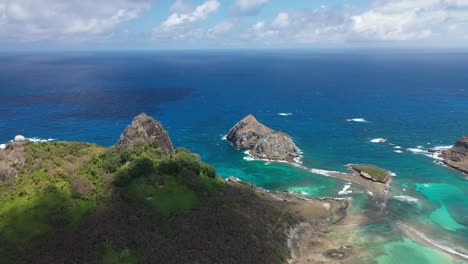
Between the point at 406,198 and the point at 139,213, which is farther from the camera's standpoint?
the point at 406,198

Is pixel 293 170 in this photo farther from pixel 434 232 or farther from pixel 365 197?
pixel 434 232

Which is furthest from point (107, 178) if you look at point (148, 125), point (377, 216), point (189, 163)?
point (377, 216)

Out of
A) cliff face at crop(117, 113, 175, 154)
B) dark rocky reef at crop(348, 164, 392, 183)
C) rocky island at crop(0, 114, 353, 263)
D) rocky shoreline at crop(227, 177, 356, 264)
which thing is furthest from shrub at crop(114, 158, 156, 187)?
dark rocky reef at crop(348, 164, 392, 183)

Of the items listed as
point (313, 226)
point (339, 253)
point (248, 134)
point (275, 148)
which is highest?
point (248, 134)

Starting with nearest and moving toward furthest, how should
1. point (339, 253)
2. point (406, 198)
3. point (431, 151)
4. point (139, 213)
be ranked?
point (139, 213), point (339, 253), point (406, 198), point (431, 151)

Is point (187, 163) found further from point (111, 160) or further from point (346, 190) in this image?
point (346, 190)

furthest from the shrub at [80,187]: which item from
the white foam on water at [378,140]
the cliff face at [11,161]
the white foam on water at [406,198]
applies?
the white foam on water at [378,140]

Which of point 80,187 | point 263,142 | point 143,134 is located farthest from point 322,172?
point 80,187
